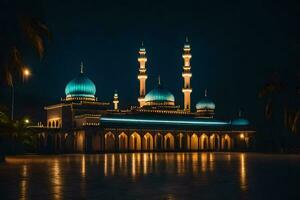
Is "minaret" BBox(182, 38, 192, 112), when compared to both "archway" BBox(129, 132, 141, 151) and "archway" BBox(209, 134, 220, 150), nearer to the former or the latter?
"archway" BBox(209, 134, 220, 150)

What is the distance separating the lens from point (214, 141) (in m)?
99.3

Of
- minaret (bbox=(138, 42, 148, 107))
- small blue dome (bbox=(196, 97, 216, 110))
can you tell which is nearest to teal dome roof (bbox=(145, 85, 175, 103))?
minaret (bbox=(138, 42, 148, 107))

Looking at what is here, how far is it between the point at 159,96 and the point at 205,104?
45.4 ft

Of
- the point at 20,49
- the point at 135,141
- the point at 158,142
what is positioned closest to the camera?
the point at 20,49

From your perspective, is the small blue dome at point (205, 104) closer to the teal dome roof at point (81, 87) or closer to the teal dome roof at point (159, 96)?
the teal dome roof at point (159, 96)

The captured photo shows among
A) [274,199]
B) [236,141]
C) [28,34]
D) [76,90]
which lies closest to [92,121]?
[76,90]

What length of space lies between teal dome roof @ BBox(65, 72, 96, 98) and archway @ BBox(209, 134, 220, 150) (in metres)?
26.6

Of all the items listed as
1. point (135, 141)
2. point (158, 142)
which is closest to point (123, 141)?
point (135, 141)

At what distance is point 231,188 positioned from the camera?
16.8 meters

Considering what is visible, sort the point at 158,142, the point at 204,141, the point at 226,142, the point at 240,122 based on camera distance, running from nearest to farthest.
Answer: the point at 158,142 → the point at 204,141 → the point at 226,142 → the point at 240,122

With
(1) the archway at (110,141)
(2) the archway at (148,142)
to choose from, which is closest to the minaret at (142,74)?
(2) the archway at (148,142)

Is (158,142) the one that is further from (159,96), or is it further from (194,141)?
(159,96)

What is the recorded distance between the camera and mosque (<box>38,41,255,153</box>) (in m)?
81.3

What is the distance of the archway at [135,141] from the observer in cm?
8619
